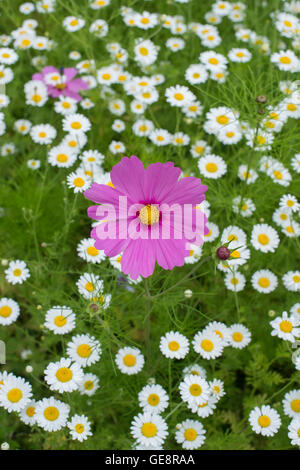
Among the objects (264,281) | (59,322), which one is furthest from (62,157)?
(264,281)

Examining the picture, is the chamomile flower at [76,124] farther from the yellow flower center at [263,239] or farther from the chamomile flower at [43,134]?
the yellow flower center at [263,239]

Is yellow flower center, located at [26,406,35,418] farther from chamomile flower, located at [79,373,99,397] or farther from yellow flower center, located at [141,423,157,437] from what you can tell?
yellow flower center, located at [141,423,157,437]

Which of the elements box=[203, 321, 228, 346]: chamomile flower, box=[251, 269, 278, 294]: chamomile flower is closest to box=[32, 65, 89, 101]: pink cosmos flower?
box=[251, 269, 278, 294]: chamomile flower

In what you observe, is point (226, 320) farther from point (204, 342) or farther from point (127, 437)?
point (127, 437)

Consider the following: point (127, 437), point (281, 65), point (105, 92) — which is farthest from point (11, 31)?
point (127, 437)

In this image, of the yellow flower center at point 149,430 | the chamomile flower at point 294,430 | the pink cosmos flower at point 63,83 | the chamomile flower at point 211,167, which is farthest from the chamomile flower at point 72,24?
the chamomile flower at point 294,430
